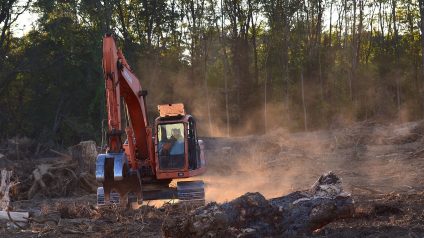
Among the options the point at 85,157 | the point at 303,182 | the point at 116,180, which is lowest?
the point at 303,182

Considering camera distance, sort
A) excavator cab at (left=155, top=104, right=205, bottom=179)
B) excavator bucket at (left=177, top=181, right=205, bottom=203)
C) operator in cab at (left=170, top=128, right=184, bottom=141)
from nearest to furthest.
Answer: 1. excavator bucket at (left=177, top=181, right=205, bottom=203)
2. excavator cab at (left=155, top=104, right=205, bottom=179)
3. operator in cab at (left=170, top=128, right=184, bottom=141)

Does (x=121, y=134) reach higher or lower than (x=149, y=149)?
higher

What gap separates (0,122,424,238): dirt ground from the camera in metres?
10.00

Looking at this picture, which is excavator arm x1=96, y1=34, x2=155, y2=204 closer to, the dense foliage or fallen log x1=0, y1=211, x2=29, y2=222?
fallen log x1=0, y1=211, x2=29, y2=222

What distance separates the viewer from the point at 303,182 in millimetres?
19766

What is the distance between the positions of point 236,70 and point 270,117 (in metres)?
4.57

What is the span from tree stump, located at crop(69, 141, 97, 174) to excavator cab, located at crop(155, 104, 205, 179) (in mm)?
6537

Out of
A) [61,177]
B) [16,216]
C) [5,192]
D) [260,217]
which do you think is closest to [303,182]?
[61,177]

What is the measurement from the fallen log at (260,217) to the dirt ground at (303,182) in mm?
248

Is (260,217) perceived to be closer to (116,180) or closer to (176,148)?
(116,180)

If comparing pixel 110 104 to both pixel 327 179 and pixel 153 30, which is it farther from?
pixel 153 30

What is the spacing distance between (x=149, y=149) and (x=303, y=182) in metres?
6.83

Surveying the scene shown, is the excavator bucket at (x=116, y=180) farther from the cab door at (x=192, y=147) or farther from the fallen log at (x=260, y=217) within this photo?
the fallen log at (x=260, y=217)

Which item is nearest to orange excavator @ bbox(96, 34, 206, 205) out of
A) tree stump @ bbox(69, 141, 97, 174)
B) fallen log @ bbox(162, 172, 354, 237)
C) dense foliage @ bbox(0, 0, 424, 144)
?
fallen log @ bbox(162, 172, 354, 237)
